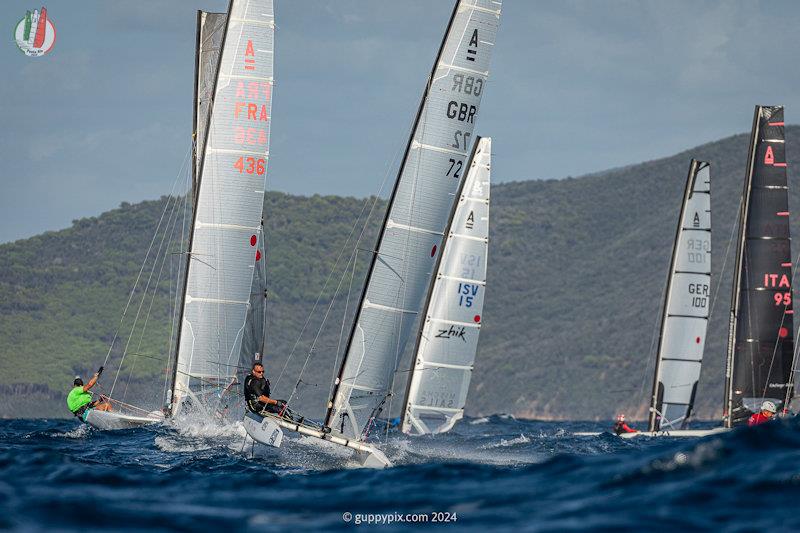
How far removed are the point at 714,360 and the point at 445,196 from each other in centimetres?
9060

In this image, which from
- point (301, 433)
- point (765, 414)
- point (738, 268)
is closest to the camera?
point (301, 433)

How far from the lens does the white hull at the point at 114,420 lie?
84.3 feet

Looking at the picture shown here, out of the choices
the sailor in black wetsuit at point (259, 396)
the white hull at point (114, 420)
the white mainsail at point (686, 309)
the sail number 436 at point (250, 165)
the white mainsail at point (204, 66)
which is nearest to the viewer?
the sailor in black wetsuit at point (259, 396)

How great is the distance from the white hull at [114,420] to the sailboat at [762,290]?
13.6 meters

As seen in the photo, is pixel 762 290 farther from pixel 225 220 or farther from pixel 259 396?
pixel 259 396

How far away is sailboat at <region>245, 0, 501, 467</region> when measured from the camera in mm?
20094

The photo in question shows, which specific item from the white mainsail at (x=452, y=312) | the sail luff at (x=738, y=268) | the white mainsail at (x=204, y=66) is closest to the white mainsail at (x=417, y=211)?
the white mainsail at (x=204, y=66)

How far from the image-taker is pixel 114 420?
84.5 feet

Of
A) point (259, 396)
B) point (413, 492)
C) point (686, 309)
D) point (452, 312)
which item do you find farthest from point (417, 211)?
point (686, 309)

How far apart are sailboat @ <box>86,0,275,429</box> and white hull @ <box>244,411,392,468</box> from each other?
7.01 metres

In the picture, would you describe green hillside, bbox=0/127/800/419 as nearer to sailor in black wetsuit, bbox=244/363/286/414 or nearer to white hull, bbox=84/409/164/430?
white hull, bbox=84/409/164/430

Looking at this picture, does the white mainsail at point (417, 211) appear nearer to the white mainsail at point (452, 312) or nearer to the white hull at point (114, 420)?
the white hull at point (114, 420)

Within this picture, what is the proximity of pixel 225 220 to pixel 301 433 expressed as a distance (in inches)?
317

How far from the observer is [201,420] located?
2523 centimetres
